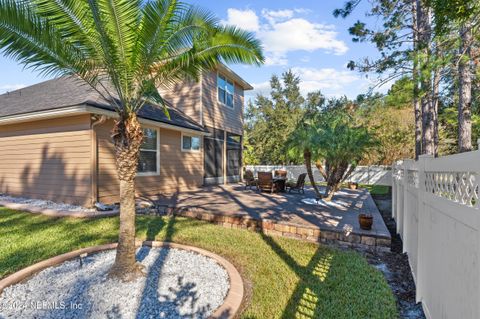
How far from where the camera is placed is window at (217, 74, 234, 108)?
47.3 ft

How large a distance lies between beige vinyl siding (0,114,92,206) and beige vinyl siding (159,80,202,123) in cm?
559

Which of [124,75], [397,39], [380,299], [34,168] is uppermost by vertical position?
[397,39]

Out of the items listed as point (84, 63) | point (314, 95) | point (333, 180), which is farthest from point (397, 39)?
point (314, 95)

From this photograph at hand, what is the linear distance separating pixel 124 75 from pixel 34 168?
7.89 metres

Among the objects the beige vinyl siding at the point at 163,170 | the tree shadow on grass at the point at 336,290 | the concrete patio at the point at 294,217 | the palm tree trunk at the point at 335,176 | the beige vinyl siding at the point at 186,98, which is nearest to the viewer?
the tree shadow on grass at the point at 336,290

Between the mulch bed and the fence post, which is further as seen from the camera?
the mulch bed

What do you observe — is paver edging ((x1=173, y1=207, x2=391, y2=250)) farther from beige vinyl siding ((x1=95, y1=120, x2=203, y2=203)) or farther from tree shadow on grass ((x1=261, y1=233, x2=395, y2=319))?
beige vinyl siding ((x1=95, y1=120, x2=203, y2=203))

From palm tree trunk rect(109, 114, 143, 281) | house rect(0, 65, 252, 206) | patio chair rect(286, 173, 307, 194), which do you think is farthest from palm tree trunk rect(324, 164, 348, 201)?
palm tree trunk rect(109, 114, 143, 281)

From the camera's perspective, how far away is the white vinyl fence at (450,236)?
157cm

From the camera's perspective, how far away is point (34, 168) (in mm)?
8977

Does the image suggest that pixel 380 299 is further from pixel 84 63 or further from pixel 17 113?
pixel 17 113

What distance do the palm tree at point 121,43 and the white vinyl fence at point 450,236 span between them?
132 inches

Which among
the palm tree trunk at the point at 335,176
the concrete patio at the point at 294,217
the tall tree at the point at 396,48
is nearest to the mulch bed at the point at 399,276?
the concrete patio at the point at 294,217

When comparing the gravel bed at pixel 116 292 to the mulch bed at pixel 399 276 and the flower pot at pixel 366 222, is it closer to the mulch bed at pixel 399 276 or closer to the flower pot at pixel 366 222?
the mulch bed at pixel 399 276
